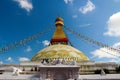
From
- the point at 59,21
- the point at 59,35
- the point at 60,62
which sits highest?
the point at 59,21

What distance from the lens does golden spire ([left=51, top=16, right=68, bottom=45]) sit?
183ft

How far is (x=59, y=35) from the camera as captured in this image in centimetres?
5612

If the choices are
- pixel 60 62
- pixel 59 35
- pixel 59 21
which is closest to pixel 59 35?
pixel 59 35

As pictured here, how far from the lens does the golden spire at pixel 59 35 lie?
55.8 metres

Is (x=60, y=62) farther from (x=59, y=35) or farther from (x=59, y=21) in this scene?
(x=59, y=21)

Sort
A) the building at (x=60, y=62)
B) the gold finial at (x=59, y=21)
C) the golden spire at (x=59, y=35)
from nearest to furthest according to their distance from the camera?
the building at (x=60, y=62), the golden spire at (x=59, y=35), the gold finial at (x=59, y=21)

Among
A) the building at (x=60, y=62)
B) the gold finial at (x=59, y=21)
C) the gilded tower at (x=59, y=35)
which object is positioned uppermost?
the gold finial at (x=59, y=21)

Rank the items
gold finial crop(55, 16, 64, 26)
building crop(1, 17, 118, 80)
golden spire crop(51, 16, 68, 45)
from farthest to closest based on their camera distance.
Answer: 1. gold finial crop(55, 16, 64, 26)
2. golden spire crop(51, 16, 68, 45)
3. building crop(1, 17, 118, 80)

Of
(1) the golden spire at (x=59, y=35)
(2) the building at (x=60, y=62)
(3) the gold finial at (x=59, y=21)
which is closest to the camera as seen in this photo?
(2) the building at (x=60, y=62)

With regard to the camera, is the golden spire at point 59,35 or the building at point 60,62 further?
the golden spire at point 59,35

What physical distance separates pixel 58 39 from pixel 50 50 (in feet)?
18.8

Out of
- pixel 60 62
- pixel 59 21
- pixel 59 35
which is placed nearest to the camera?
pixel 60 62

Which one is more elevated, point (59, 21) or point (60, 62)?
point (59, 21)

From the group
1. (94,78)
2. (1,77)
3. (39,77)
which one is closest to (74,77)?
(94,78)
